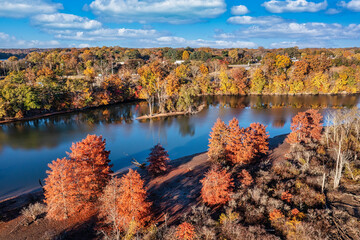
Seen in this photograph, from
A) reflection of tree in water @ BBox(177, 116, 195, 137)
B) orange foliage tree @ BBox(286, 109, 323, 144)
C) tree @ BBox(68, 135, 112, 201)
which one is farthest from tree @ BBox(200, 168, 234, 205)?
reflection of tree in water @ BBox(177, 116, 195, 137)

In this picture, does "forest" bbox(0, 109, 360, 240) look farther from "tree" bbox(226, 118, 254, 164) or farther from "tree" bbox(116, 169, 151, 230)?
"tree" bbox(226, 118, 254, 164)

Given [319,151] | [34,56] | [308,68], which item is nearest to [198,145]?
[319,151]

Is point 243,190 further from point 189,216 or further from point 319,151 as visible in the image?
point 319,151

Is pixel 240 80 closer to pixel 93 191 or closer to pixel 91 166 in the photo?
pixel 91 166

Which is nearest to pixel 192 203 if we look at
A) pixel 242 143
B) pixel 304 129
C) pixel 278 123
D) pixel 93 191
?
pixel 93 191

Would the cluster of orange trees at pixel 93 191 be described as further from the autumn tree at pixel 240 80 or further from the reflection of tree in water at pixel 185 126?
the autumn tree at pixel 240 80

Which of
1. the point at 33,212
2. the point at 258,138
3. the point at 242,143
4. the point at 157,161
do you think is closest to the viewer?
the point at 33,212

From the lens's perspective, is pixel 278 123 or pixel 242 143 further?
pixel 278 123
